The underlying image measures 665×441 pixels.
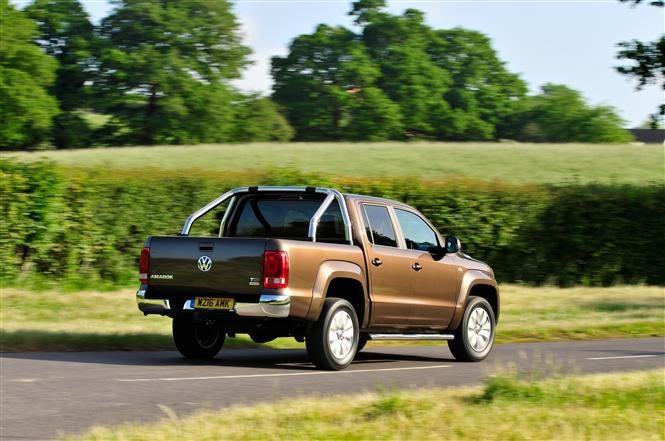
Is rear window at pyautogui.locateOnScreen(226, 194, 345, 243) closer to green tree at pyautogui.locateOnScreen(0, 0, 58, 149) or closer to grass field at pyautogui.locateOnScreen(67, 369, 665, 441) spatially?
grass field at pyautogui.locateOnScreen(67, 369, 665, 441)

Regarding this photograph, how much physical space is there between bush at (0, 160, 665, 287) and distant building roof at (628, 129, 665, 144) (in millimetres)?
90449

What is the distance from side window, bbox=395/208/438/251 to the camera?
13.3 m

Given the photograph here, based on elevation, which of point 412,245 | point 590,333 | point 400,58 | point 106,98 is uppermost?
point 400,58

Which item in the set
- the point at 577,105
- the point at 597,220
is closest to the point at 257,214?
the point at 597,220

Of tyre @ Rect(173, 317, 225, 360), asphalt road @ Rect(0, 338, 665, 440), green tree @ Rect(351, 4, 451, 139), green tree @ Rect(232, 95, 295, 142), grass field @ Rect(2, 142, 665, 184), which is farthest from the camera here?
green tree @ Rect(351, 4, 451, 139)

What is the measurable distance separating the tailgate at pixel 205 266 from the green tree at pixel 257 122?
192 feet

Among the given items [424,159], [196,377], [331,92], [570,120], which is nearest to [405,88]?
[331,92]

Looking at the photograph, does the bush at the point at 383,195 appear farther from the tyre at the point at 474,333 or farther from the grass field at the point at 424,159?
the grass field at the point at 424,159

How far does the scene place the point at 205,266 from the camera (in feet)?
37.5

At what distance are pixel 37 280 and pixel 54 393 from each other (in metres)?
11.3

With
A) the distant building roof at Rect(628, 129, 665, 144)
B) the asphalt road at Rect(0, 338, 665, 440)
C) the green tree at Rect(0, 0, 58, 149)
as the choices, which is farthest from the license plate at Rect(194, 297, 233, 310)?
the distant building roof at Rect(628, 129, 665, 144)

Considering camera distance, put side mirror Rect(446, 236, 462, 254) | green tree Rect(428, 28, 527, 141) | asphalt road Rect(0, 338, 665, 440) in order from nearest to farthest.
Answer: asphalt road Rect(0, 338, 665, 440) < side mirror Rect(446, 236, 462, 254) < green tree Rect(428, 28, 527, 141)

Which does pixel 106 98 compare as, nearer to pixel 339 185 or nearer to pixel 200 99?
pixel 200 99

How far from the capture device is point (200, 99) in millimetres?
66062
